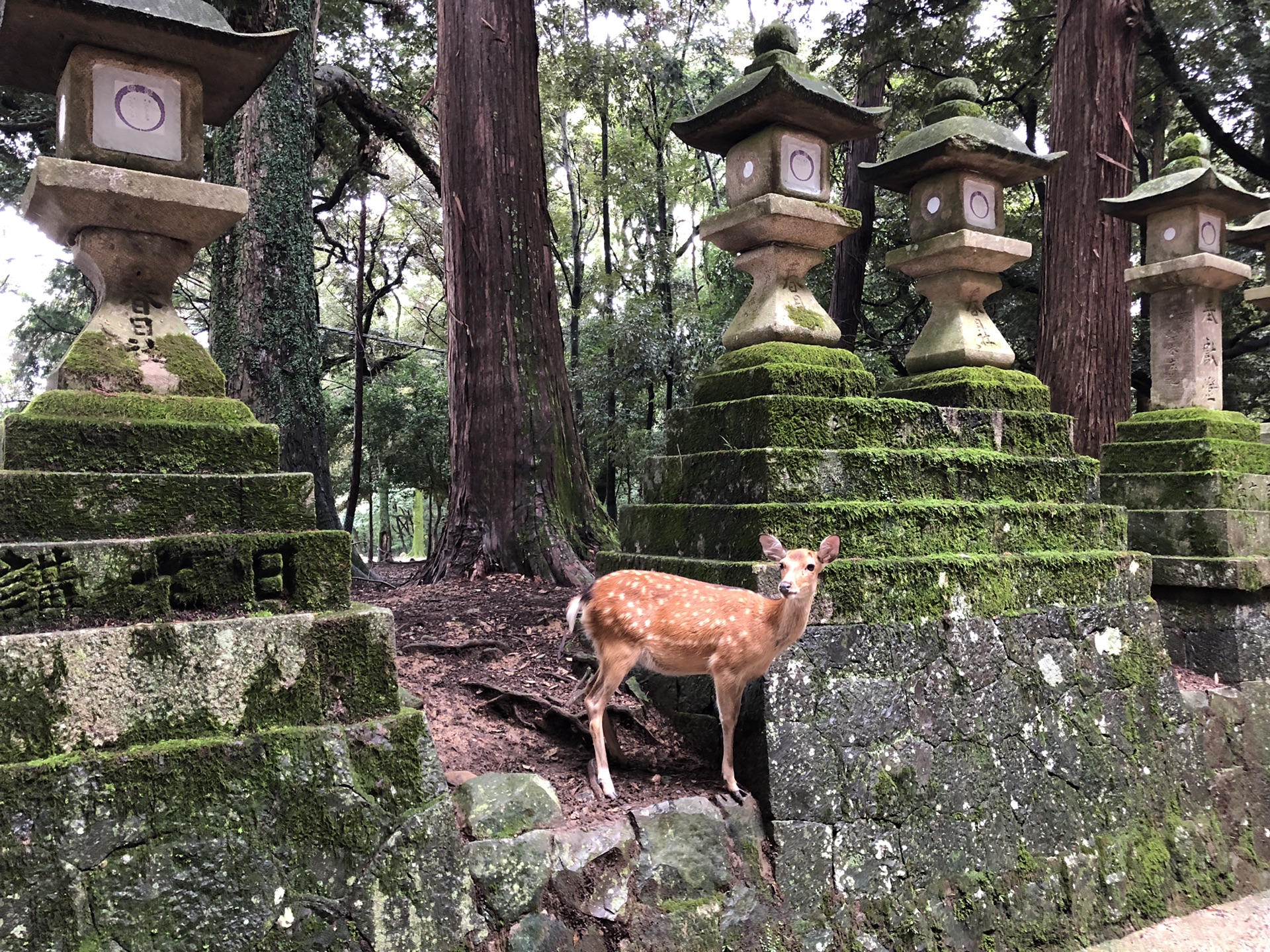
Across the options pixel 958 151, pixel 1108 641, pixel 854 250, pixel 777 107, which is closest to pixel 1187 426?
pixel 1108 641

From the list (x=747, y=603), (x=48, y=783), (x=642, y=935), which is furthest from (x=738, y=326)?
(x=48, y=783)

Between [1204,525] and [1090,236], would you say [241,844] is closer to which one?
[1204,525]

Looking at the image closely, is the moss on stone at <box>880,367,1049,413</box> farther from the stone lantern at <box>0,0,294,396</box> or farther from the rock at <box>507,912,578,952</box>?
the stone lantern at <box>0,0,294,396</box>

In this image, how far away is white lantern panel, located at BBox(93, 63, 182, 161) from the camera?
2.93 metres

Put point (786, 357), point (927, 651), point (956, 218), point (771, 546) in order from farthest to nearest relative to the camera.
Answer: point (956, 218) → point (786, 357) → point (927, 651) → point (771, 546)

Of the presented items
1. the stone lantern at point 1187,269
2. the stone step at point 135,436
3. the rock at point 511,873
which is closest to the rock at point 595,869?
the rock at point 511,873

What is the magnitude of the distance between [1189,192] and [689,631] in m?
4.57

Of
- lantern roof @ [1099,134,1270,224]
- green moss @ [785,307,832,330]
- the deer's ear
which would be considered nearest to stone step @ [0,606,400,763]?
the deer's ear

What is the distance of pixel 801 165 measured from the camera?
412 cm

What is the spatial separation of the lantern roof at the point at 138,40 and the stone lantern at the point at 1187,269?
5216 mm

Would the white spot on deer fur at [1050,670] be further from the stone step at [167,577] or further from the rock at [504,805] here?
the stone step at [167,577]

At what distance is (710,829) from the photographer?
3.18 meters

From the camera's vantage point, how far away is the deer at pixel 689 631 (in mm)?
3209

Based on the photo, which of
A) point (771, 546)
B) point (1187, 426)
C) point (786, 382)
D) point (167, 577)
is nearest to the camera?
point (167, 577)
